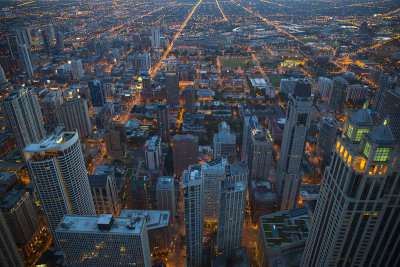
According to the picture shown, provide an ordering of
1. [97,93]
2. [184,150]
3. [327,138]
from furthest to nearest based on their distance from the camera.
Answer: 1. [97,93]
2. [327,138]
3. [184,150]

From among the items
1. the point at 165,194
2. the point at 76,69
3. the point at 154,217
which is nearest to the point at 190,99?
the point at 165,194

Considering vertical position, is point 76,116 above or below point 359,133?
below

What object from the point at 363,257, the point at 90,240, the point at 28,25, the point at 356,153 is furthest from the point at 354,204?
the point at 28,25

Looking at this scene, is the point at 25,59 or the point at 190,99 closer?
the point at 190,99

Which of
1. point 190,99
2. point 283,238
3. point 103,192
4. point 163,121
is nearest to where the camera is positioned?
point 283,238

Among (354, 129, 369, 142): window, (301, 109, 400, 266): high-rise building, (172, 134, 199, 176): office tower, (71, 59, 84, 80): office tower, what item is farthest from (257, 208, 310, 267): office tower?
(71, 59, 84, 80): office tower

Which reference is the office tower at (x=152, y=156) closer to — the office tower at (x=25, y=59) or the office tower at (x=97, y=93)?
the office tower at (x=97, y=93)

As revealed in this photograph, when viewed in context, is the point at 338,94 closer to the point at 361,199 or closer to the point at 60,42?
the point at 361,199

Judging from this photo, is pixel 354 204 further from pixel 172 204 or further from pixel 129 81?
pixel 129 81

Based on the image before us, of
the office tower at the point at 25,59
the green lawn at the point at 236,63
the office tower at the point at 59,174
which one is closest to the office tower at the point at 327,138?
the office tower at the point at 59,174
